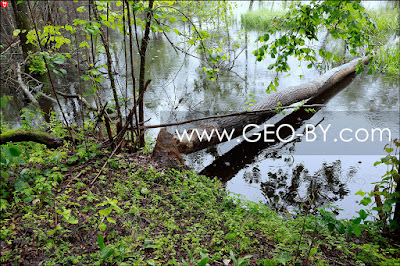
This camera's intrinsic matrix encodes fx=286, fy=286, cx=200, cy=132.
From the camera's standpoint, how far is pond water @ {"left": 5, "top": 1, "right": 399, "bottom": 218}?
4.16 metres

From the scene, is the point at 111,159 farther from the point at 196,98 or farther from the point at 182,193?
the point at 196,98

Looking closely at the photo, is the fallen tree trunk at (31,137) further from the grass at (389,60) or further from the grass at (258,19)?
the grass at (258,19)

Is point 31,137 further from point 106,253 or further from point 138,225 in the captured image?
point 106,253

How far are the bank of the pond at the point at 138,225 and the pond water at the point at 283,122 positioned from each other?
23.4 inches

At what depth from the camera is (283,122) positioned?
607 centimetres

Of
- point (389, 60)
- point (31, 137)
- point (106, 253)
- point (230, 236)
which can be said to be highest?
point (389, 60)

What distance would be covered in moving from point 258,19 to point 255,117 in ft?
25.9

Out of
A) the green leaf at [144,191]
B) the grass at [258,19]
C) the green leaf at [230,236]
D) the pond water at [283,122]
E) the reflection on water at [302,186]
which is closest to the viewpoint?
the green leaf at [230,236]

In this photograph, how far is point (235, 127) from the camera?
532 centimetres

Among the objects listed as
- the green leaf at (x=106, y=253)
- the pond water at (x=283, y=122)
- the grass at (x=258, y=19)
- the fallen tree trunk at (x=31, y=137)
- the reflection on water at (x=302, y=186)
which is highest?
the grass at (x=258, y=19)

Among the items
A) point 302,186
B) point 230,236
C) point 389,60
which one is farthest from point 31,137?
point 389,60

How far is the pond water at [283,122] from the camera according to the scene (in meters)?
4.16

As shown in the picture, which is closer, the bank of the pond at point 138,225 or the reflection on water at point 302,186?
the bank of the pond at point 138,225

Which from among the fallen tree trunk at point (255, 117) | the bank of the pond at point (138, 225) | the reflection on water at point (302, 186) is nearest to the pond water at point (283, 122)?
the reflection on water at point (302, 186)
